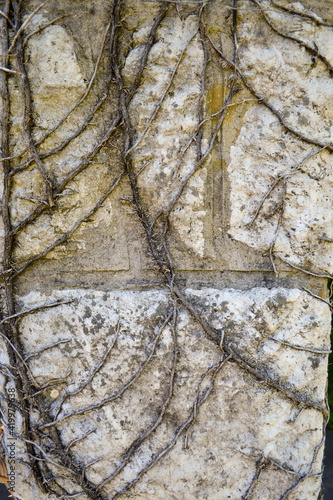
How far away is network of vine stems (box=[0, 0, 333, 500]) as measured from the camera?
3.19 ft

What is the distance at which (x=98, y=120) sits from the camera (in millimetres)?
1018

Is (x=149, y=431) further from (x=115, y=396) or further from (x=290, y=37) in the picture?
(x=290, y=37)

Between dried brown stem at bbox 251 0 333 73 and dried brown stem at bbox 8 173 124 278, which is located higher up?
dried brown stem at bbox 251 0 333 73

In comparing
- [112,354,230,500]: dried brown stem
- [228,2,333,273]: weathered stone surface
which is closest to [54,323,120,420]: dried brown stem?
[112,354,230,500]: dried brown stem

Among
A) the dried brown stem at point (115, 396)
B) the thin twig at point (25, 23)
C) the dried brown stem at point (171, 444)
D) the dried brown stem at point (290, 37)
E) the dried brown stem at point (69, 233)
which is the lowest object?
the dried brown stem at point (171, 444)

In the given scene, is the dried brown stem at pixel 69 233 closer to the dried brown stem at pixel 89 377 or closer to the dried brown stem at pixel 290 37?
the dried brown stem at pixel 89 377

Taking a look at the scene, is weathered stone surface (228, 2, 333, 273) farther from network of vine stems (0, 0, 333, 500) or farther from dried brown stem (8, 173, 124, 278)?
dried brown stem (8, 173, 124, 278)

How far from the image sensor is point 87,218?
1.05 m

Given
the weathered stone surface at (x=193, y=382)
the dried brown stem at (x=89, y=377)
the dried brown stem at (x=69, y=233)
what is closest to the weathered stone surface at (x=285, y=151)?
the weathered stone surface at (x=193, y=382)

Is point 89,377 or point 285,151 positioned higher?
point 285,151

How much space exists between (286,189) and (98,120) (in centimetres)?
48

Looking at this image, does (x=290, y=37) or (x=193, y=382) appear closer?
(x=290, y=37)

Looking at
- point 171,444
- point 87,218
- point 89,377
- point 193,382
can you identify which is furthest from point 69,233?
point 171,444

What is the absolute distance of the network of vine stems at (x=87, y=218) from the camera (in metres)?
0.97
